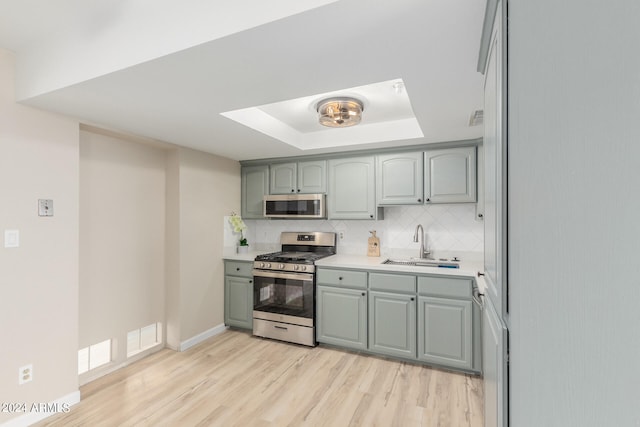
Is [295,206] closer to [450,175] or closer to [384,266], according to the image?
[384,266]

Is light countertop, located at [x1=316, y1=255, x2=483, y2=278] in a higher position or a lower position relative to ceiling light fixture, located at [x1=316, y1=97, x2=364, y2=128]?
lower

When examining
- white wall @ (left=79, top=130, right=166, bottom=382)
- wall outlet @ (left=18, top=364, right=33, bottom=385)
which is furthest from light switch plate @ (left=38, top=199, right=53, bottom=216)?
wall outlet @ (left=18, top=364, right=33, bottom=385)

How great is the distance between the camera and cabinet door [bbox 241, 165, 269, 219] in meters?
3.94

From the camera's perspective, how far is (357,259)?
338 cm

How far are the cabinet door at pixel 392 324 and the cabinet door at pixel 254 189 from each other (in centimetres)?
185

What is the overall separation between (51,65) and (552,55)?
2.43 metres

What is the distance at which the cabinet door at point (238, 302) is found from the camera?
3.59 meters

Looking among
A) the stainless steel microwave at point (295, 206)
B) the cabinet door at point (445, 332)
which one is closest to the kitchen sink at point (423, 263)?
the cabinet door at point (445, 332)

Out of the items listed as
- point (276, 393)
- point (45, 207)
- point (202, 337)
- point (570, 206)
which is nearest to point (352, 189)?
point (276, 393)

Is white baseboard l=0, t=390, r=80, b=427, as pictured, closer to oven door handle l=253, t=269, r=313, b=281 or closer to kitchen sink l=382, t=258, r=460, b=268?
oven door handle l=253, t=269, r=313, b=281

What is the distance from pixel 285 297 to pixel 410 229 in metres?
1.58

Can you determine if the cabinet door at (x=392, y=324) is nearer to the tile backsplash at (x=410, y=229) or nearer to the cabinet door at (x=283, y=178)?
the tile backsplash at (x=410, y=229)

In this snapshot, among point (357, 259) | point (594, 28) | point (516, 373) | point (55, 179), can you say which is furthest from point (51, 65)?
point (357, 259)

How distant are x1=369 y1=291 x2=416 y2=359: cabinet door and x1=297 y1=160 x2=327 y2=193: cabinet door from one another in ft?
4.47
